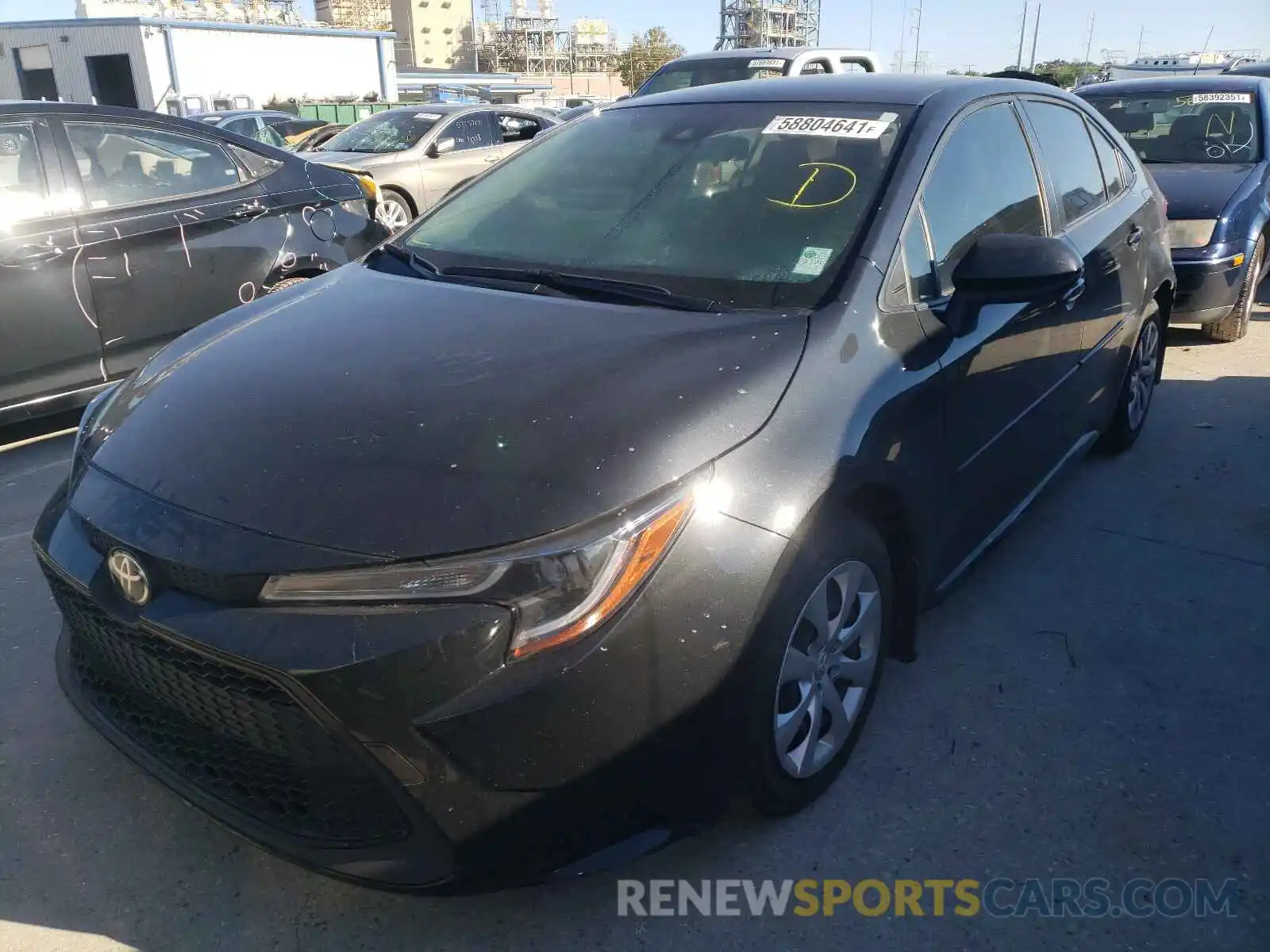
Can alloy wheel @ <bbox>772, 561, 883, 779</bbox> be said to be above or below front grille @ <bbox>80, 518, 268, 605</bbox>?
below

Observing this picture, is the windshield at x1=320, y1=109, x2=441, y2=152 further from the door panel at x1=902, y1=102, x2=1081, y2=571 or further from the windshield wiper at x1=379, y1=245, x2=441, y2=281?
the door panel at x1=902, y1=102, x2=1081, y2=571

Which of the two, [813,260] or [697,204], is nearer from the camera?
[813,260]

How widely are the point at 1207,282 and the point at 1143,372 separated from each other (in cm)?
182

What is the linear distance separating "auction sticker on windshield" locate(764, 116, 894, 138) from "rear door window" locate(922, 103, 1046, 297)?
0.20m

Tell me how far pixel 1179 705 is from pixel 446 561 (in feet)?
7.09

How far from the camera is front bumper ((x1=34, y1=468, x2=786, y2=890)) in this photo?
5.58 ft

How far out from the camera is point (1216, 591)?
3.40 meters

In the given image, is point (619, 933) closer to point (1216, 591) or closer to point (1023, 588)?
point (1023, 588)

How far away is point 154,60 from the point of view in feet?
131

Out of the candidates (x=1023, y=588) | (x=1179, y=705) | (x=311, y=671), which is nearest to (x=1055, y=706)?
(x=1179, y=705)

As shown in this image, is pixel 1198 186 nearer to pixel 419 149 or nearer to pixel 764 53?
pixel 764 53

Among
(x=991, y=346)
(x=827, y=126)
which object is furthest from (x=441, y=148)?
(x=991, y=346)

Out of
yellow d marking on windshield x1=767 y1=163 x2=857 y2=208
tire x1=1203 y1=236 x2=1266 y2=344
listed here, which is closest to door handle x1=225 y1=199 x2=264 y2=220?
yellow d marking on windshield x1=767 y1=163 x2=857 y2=208

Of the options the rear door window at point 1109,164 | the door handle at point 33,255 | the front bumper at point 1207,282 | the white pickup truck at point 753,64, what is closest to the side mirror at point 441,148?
the white pickup truck at point 753,64
